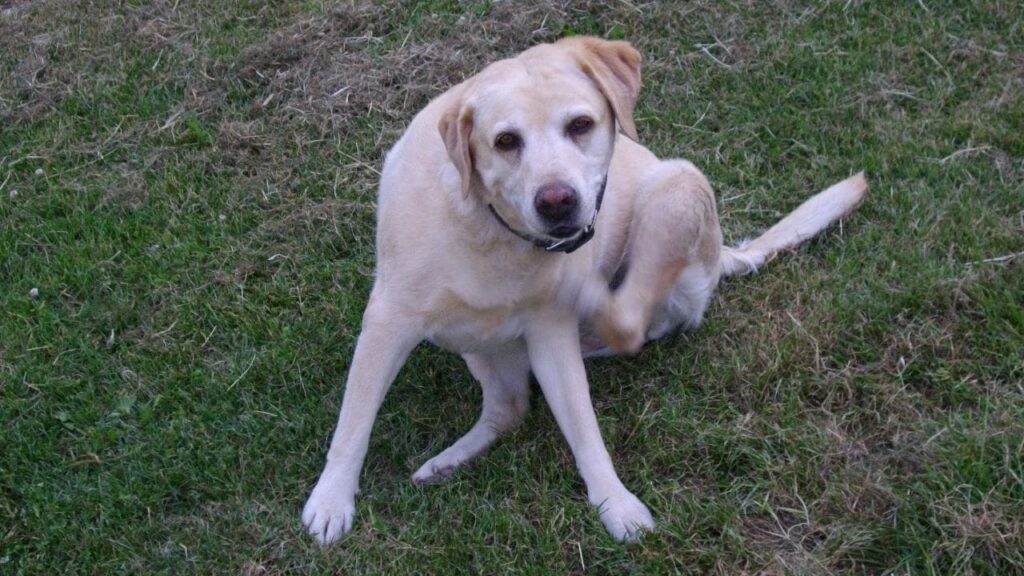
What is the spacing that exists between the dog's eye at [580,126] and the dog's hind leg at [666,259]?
1.97 ft

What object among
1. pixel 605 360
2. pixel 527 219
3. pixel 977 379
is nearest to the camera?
pixel 527 219

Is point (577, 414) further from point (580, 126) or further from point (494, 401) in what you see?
point (580, 126)

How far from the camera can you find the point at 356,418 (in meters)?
3.24

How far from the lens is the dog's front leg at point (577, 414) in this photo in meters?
3.12


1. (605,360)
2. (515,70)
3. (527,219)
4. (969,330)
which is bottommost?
(605,360)

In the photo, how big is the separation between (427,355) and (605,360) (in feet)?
2.15

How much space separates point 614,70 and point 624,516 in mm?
1333

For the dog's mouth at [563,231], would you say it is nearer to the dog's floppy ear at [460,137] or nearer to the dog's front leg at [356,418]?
the dog's floppy ear at [460,137]

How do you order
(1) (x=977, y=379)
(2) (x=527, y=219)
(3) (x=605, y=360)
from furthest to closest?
(3) (x=605, y=360) → (1) (x=977, y=379) → (2) (x=527, y=219)

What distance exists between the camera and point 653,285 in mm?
3498

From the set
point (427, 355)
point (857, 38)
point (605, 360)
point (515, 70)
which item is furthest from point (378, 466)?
point (857, 38)

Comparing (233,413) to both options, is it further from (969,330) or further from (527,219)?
(969,330)

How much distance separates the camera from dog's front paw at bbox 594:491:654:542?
306cm

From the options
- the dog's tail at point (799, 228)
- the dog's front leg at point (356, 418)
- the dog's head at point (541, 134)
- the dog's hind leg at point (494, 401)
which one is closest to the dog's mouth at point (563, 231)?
the dog's head at point (541, 134)
